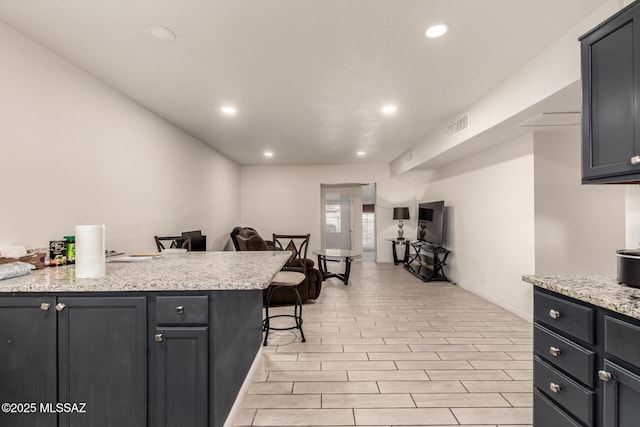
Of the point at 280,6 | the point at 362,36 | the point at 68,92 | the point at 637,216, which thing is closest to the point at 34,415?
the point at 68,92

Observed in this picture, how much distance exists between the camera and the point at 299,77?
2.88 m

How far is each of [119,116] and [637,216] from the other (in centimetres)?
432

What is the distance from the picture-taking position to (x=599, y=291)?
4.59ft

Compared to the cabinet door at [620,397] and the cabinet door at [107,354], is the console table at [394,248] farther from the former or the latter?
the cabinet door at [107,354]

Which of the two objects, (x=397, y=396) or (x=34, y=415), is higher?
(x=34, y=415)

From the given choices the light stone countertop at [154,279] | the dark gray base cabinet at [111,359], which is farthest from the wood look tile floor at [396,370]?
the light stone countertop at [154,279]

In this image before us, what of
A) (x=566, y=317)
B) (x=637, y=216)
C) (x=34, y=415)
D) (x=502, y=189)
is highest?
(x=502, y=189)

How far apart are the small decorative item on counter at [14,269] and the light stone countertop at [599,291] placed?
287 cm

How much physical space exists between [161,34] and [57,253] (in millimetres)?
1690

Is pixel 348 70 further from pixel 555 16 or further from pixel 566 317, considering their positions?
pixel 566 317

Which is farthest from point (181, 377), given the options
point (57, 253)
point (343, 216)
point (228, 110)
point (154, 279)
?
point (343, 216)

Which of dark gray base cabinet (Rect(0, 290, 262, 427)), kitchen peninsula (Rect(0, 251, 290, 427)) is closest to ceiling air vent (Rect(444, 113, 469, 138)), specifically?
kitchen peninsula (Rect(0, 251, 290, 427))

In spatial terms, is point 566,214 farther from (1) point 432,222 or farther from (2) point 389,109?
(1) point 432,222

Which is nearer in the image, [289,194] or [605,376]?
[605,376]
